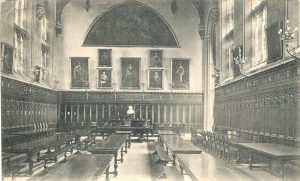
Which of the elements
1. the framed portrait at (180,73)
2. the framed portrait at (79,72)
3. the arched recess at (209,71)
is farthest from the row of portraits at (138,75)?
the arched recess at (209,71)

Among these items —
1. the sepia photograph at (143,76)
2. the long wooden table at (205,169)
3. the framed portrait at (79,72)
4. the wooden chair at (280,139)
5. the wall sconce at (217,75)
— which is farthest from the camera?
the framed portrait at (79,72)

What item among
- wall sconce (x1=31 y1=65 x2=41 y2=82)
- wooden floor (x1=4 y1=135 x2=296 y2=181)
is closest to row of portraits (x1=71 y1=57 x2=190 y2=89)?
wall sconce (x1=31 y1=65 x2=41 y2=82)

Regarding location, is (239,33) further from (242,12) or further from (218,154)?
(218,154)

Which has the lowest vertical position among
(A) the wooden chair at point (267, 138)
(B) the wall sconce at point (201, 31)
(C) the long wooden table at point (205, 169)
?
(C) the long wooden table at point (205, 169)

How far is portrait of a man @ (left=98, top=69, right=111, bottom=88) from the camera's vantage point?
22.3 m

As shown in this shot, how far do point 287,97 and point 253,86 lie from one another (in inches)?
116

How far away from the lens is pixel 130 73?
22391mm

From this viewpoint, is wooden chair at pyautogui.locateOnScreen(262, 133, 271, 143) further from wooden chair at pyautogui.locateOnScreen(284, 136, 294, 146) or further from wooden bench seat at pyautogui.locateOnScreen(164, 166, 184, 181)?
wooden bench seat at pyautogui.locateOnScreen(164, 166, 184, 181)

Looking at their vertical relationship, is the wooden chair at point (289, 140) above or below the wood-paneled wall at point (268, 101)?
below

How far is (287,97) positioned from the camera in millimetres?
8719

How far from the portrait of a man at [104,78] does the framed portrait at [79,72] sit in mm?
703

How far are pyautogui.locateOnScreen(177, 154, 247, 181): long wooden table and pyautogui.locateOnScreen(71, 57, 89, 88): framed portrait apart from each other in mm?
15485

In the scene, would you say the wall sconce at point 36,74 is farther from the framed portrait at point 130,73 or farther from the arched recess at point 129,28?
the framed portrait at point 130,73

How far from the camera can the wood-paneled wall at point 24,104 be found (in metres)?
12.4
